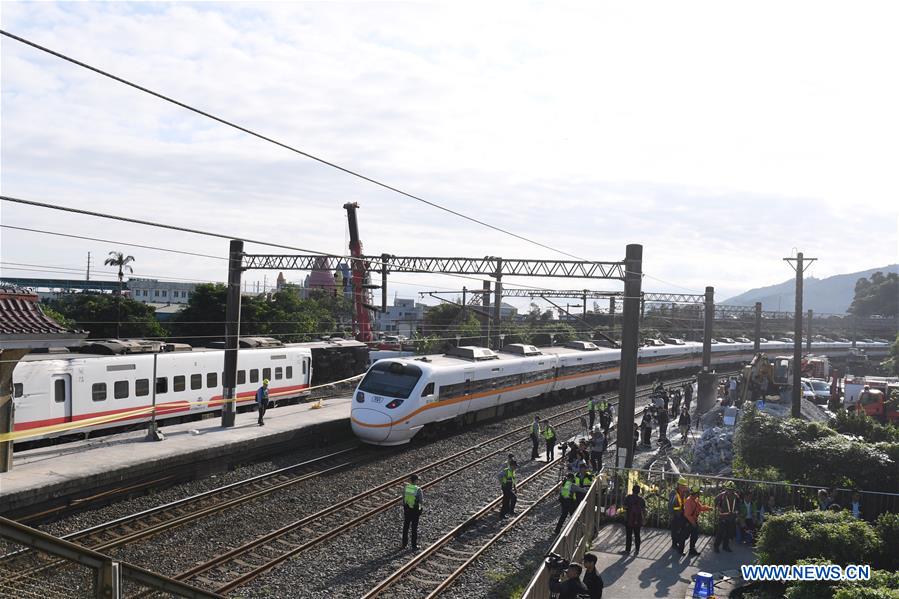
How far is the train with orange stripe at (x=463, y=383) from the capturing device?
22344mm

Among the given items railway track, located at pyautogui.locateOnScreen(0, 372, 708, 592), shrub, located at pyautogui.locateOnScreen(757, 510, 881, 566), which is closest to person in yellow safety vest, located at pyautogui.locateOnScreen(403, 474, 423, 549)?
railway track, located at pyautogui.locateOnScreen(0, 372, 708, 592)

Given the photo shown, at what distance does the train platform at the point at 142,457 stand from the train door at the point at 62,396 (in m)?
0.83

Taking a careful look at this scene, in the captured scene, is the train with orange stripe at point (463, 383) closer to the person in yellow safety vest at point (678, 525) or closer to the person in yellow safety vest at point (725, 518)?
the person in yellow safety vest at point (678, 525)

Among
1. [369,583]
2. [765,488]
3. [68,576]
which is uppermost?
[68,576]

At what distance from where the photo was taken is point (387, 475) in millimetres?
19734

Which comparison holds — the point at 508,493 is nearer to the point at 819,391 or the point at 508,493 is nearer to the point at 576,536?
the point at 576,536

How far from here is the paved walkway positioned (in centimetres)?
1173

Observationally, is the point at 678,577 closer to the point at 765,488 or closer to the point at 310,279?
the point at 765,488

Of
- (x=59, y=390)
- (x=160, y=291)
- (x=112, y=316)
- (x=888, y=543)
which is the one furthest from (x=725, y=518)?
(x=160, y=291)

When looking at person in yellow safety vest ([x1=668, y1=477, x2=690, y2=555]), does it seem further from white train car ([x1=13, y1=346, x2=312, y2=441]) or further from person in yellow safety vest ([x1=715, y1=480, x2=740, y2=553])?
white train car ([x1=13, y1=346, x2=312, y2=441])

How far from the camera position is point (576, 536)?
12547 mm

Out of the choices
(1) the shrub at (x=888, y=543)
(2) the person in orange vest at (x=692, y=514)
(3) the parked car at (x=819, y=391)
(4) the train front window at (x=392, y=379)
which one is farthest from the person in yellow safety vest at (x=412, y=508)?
(3) the parked car at (x=819, y=391)

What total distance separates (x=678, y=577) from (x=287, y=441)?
43.6 feet

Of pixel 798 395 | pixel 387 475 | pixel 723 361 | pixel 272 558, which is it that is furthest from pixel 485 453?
pixel 723 361
